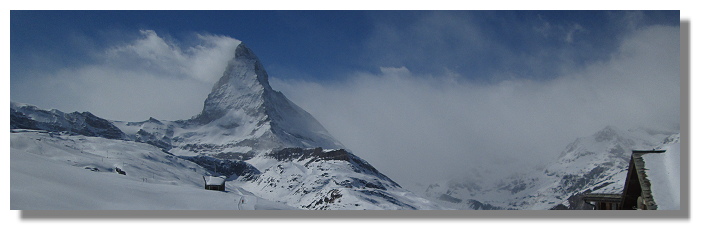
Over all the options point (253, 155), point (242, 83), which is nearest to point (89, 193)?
Result: point (242, 83)

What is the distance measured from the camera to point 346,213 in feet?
38.1

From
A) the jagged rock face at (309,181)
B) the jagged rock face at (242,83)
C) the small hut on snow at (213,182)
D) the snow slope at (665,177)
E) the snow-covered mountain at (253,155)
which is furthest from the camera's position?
the snow-covered mountain at (253,155)

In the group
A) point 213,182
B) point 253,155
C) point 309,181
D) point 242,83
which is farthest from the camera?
point 253,155

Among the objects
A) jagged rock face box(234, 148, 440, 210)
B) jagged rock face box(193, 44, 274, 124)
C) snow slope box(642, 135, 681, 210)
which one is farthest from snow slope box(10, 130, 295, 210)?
jagged rock face box(234, 148, 440, 210)

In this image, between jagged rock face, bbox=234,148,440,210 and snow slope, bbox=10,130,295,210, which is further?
jagged rock face, bbox=234,148,440,210

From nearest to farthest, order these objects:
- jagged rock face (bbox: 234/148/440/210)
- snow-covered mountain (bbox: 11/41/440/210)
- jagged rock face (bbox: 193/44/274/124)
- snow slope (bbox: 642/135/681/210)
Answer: snow slope (bbox: 642/135/681/210), jagged rock face (bbox: 193/44/274/124), jagged rock face (bbox: 234/148/440/210), snow-covered mountain (bbox: 11/41/440/210)

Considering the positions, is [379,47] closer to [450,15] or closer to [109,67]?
[450,15]

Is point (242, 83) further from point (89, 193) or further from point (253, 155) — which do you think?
point (89, 193)

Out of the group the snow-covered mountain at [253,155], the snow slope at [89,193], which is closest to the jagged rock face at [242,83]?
the snow-covered mountain at [253,155]

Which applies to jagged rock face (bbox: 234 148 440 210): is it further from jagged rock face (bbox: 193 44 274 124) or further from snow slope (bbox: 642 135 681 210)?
snow slope (bbox: 642 135 681 210)

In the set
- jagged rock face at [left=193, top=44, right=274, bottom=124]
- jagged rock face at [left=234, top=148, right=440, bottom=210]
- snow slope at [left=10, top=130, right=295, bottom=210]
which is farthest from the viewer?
jagged rock face at [left=234, top=148, right=440, bottom=210]

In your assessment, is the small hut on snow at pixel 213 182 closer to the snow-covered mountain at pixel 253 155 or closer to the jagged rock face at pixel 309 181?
the jagged rock face at pixel 309 181

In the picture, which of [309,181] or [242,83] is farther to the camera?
[309,181]
